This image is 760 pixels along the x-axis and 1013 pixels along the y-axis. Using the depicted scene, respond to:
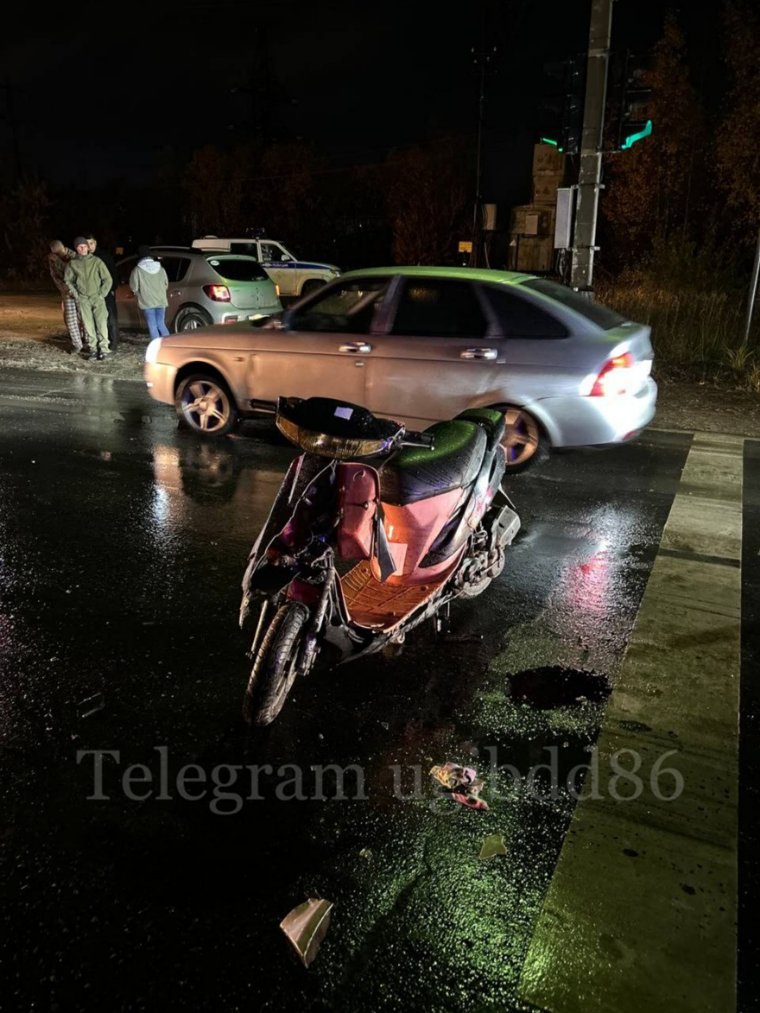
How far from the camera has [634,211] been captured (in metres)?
27.9

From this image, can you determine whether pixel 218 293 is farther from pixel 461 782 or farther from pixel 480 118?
pixel 480 118

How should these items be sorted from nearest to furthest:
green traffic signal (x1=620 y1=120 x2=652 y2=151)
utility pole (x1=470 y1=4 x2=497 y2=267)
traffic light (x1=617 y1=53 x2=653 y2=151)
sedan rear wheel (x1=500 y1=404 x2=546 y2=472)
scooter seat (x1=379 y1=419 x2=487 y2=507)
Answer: scooter seat (x1=379 y1=419 x2=487 y2=507)
sedan rear wheel (x1=500 y1=404 x2=546 y2=472)
traffic light (x1=617 y1=53 x2=653 y2=151)
green traffic signal (x1=620 y1=120 x2=652 y2=151)
utility pole (x1=470 y1=4 x2=497 y2=267)

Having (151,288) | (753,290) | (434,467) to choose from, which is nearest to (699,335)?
(753,290)

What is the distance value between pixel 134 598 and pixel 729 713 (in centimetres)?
330

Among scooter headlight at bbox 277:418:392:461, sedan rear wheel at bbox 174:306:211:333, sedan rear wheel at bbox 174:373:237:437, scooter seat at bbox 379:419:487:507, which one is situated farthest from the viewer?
sedan rear wheel at bbox 174:306:211:333

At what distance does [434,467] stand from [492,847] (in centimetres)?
194

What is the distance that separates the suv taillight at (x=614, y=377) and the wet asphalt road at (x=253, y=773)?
1272mm

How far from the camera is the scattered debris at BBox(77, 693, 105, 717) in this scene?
3605mm

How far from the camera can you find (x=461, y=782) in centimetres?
319

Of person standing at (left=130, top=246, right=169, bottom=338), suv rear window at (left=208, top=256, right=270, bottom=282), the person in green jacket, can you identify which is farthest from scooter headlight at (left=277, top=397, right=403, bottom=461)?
suv rear window at (left=208, top=256, right=270, bottom=282)

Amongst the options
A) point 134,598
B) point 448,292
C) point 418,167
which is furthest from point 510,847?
point 418,167

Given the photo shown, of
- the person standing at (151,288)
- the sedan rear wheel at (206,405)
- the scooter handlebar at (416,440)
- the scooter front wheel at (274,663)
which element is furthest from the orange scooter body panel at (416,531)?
the person standing at (151,288)

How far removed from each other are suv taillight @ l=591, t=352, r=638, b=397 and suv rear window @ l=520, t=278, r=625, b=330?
41 centimetres

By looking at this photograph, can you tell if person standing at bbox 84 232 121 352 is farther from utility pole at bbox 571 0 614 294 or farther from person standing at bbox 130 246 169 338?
utility pole at bbox 571 0 614 294
